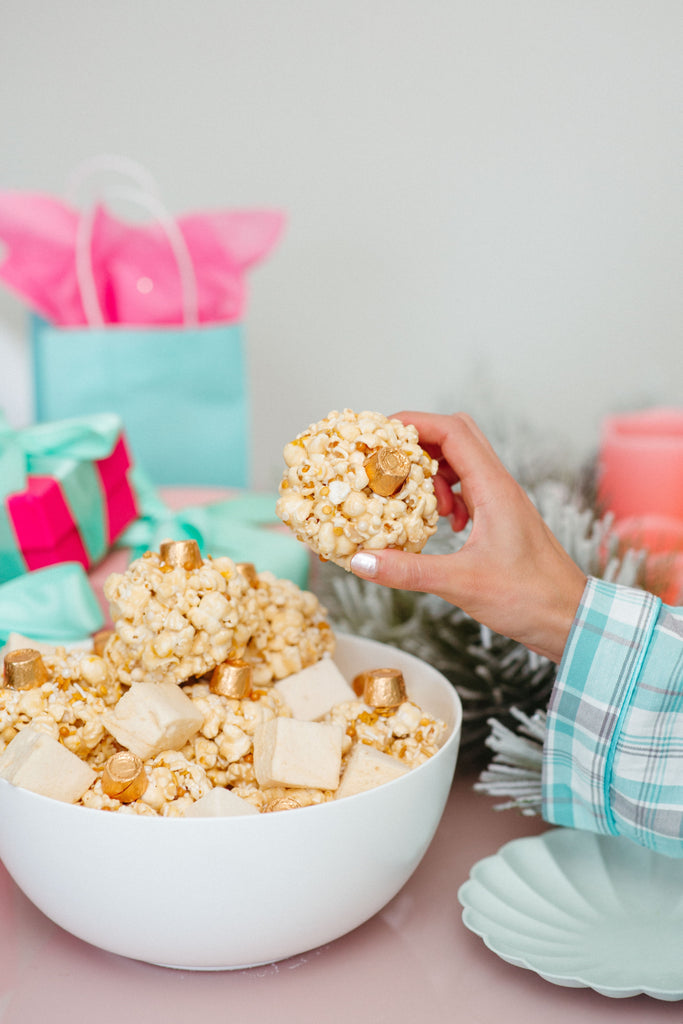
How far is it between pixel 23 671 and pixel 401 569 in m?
0.24

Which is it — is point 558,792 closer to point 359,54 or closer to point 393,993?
point 393,993

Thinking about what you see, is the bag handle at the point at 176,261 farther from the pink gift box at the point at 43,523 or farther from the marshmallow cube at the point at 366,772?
the marshmallow cube at the point at 366,772

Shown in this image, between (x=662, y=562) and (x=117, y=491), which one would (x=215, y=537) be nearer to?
(x=117, y=491)

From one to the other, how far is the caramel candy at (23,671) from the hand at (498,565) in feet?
0.68

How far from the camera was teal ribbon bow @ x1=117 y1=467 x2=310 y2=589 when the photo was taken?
33.5 inches

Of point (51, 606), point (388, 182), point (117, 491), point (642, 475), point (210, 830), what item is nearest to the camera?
point (210, 830)

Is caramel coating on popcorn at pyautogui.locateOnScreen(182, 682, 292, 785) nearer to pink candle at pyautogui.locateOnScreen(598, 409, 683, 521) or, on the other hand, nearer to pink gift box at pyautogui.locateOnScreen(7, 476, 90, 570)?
pink gift box at pyautogui.locateOnScreen(7, 476, 90, 570)

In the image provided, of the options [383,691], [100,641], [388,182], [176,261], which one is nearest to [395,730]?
[383,691]

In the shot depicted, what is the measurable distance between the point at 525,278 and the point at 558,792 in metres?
1.16

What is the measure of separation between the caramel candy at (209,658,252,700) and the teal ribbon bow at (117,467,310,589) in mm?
242

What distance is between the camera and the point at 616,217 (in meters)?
1.49

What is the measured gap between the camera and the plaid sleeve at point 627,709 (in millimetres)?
596

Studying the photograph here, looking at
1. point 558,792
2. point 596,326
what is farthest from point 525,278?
point 558,792

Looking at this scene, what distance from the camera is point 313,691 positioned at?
0.64 meters
